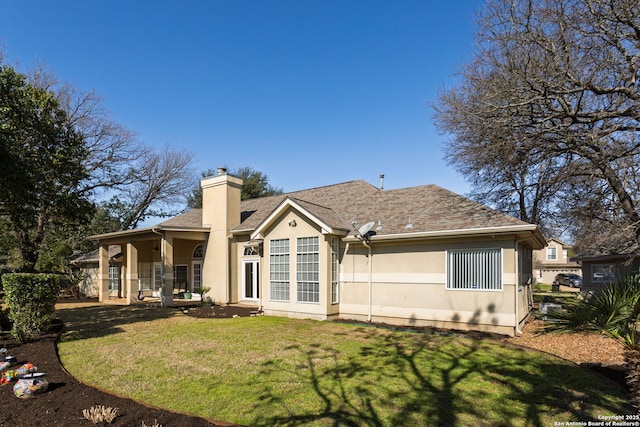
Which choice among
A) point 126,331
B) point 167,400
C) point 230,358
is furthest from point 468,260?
point 126,331

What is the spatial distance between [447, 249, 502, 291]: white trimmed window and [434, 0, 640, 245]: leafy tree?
12.7 feet

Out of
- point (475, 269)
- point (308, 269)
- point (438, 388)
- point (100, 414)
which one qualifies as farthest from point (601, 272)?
point (100, 414)

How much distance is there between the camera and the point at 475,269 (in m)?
11.6

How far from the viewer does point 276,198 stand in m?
22.4

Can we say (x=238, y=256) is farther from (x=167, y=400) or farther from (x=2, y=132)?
(x=167, y=400)

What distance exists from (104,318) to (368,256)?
11.2 m

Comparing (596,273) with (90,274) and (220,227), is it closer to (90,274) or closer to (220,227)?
(220,227)

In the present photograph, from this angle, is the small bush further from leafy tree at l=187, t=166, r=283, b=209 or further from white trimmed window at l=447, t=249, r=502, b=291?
leafy tree at l=187, t=166, r=283, b=209

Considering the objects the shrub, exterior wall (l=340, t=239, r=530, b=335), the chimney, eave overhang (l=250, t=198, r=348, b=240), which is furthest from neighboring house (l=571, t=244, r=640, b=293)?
the shrub

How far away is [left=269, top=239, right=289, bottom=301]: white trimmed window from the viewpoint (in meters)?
15.0

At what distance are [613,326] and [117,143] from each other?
109 ft

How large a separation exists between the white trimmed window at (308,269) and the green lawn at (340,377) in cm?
257

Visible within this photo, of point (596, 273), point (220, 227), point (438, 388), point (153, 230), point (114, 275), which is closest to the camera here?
point (438, 388)

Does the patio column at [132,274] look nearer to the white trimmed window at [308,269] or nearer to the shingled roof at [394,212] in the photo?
the shingled roof at [394,212]
